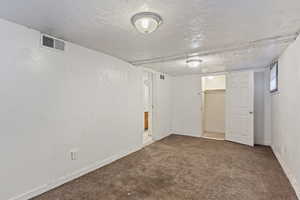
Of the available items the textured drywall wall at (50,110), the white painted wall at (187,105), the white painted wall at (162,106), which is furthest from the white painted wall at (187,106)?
the textured drywall wall at (50,110)

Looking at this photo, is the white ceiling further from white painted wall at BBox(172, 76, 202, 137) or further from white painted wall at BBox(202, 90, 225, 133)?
white painted wall at BBox(202, 90, 225, 133)

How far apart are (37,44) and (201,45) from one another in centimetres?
238

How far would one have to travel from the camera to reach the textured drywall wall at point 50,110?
6.02ft

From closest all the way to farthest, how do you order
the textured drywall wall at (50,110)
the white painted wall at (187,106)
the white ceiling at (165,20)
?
the white ceiling at (165,20)
the textured drywall wall at (50,110)
the white painted wall at (187,106)

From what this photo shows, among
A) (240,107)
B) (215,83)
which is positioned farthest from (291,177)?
(215,83)

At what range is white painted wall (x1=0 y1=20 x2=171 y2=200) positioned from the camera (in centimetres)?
184

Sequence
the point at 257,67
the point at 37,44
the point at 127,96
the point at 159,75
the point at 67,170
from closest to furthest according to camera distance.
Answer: the point at 37,44 < the point at 67,170 < the point at 127,96 < the point at 257,67 < the point at 159,75

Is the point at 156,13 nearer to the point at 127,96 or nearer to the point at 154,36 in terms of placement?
the point at 154,36

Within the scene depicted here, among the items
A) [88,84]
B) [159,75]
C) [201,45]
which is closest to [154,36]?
[201,45]

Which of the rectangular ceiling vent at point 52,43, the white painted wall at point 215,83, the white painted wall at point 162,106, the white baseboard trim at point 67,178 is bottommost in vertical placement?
the white baseboard trim at point 67,178

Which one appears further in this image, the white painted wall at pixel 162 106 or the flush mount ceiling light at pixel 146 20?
the white painted wall at pixel 162 106

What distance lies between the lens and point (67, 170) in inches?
95.5

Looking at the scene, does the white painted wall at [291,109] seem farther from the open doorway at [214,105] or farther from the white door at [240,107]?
the open doorway at [214,105]

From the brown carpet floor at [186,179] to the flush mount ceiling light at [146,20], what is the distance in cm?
207
